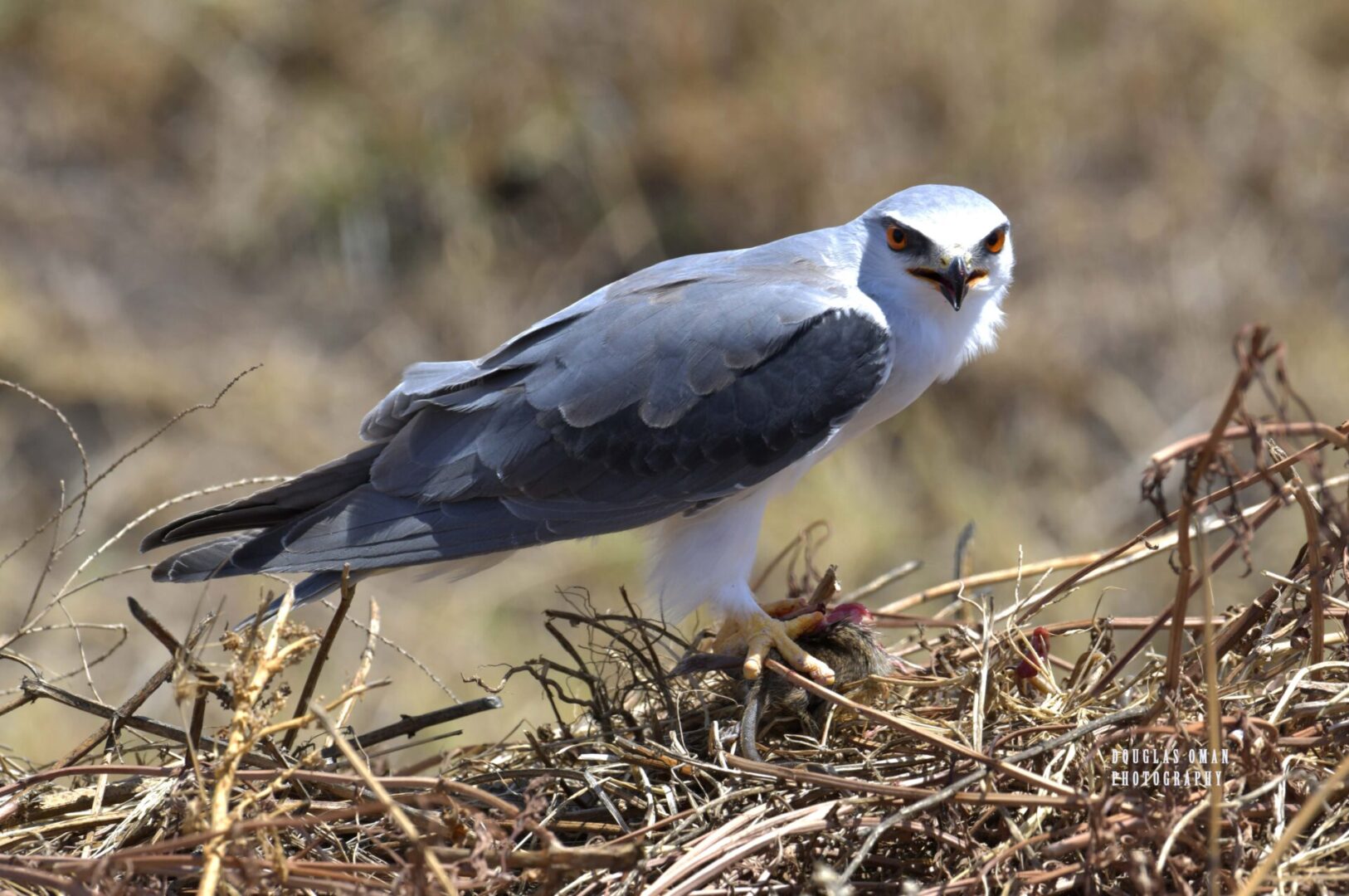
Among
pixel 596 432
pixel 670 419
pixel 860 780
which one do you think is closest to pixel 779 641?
pixel 670 419

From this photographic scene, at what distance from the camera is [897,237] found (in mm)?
3707

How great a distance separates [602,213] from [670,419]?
552 cm

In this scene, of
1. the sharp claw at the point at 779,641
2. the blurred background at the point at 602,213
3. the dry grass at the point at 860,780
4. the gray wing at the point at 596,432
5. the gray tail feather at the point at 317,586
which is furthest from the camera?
the blurred background at the point at 602,213

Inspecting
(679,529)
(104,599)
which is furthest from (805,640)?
(104,599)

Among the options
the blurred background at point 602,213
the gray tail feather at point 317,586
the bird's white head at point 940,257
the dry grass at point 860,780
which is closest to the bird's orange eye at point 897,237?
the bird's white head at point 940,257

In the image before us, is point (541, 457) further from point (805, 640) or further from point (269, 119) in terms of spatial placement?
point (269, 119)

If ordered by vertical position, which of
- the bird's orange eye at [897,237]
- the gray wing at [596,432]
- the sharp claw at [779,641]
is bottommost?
the sharp claw at [779,641]

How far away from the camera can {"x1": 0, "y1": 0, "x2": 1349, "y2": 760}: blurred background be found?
7.82 m

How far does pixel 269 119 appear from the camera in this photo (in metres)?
8.69

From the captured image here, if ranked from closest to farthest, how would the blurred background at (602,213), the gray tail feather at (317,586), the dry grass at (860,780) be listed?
the dry grass at (860,780) → the gray tail feather at (317,586) → the blurred background at (602,213)

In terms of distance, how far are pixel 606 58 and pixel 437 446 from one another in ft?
20.3

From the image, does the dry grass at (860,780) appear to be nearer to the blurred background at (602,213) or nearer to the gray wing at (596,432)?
the gray wing at (596,432)

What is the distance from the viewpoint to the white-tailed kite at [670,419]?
3586 millimetres

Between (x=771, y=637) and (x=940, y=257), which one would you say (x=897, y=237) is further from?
(x=771, y=637)
